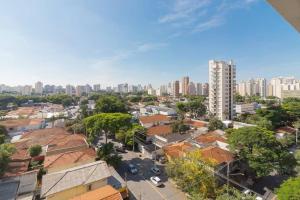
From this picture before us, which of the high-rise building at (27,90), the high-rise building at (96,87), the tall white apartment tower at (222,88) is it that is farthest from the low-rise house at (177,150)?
the high-rise building at (96,87)

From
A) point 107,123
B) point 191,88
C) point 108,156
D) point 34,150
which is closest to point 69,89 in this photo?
point 191,88

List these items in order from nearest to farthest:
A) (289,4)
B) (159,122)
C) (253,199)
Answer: (289,4)
(253,199)
(159,122)

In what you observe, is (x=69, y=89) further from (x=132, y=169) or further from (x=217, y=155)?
(x=217, y=155)

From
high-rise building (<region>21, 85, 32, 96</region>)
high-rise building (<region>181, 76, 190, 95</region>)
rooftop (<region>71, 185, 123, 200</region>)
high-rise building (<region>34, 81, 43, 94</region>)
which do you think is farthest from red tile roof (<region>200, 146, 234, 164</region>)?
high-rise building (<region>34, 81, 43, 94</region>)

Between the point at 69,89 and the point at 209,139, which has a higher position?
the point at 69,89

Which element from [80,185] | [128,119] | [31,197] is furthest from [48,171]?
[128,119]

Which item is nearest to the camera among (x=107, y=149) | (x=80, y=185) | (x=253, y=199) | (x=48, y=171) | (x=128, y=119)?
(x=253, y=199)

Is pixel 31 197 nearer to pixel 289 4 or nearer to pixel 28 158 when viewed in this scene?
pixel 28 158

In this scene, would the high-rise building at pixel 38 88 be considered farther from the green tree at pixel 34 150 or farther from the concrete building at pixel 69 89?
the green tree at pixel 34 150

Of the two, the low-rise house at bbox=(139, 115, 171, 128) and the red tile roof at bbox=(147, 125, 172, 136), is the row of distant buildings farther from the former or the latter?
the red tile roof at bbox=(147, 125, 172, 136)
